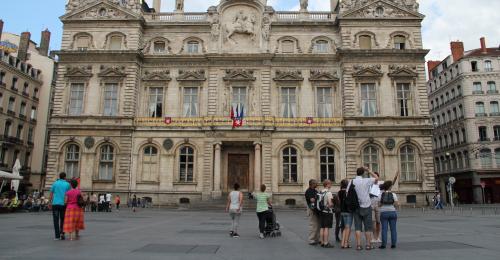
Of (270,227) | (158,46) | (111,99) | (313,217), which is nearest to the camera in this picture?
(313,217)

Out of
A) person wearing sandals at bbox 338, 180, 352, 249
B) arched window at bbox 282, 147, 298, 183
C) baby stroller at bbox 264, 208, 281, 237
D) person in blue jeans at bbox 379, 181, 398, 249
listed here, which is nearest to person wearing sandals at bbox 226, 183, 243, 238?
baby stroller at bbox 264, 208, 281, 237

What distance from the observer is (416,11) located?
3647 centimetres

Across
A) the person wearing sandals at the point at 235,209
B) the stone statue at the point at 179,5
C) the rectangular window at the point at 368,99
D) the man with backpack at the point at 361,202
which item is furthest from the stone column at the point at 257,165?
the man with backpack at the point at 361,202

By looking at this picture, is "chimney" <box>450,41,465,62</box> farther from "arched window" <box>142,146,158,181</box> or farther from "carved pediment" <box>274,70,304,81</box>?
"arched window" <box>142,146,158,181</box>

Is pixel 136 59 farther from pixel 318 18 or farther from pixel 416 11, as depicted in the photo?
pixel 416 11

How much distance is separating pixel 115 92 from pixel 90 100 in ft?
7.64

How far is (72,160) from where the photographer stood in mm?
34531

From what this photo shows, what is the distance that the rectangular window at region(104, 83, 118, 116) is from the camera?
35250mm

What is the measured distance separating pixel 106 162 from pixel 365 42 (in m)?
25.8

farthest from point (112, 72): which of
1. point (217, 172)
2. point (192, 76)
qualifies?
point (217, 172)

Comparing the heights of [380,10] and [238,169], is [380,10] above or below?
above

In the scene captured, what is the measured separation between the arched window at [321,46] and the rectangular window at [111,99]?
61.5 ft

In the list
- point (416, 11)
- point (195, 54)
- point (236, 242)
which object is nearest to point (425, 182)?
point (416, 11)

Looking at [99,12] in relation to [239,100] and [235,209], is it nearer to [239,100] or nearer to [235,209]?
[239,100]
